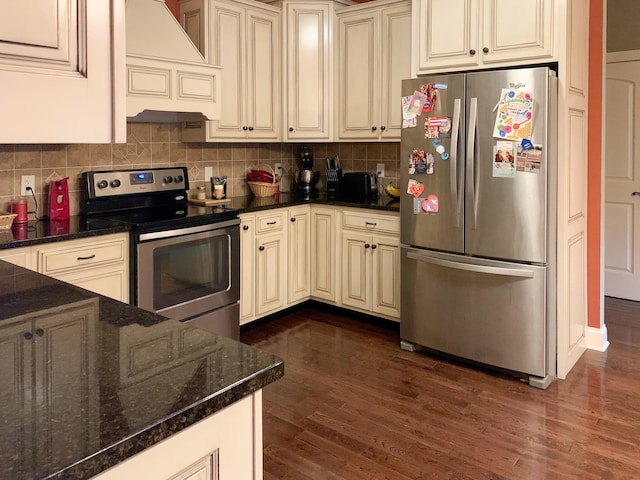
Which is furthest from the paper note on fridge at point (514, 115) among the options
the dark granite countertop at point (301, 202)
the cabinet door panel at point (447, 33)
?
the dark granite countertop at point (301, 202)

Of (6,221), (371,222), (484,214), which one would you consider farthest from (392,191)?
(6,221)

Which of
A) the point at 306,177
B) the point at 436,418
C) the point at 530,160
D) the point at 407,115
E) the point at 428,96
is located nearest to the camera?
the point at 436,418

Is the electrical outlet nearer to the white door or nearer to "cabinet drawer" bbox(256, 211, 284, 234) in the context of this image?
"cabinet drawer" bbox(256, 211, 284, 234)

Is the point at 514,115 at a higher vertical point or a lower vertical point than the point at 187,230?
higher

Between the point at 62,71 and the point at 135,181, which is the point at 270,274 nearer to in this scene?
the point at 135,181

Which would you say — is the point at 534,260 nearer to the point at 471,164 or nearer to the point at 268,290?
the point at 471,164

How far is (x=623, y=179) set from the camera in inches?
183

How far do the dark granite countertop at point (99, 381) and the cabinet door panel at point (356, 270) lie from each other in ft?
9.43

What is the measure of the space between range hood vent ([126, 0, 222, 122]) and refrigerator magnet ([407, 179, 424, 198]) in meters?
1.34

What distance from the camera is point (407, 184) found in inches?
136

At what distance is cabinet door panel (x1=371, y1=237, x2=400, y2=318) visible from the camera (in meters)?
3.86

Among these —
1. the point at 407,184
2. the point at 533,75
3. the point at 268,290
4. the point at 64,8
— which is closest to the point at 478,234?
the point at 407,184

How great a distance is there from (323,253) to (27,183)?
2.07 meters

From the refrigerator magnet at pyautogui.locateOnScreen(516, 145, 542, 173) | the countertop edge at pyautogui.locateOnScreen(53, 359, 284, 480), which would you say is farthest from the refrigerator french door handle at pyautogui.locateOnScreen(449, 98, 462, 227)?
the countertop edge at pyautogui.locateOnScreen(53, 359, 284, 480)
